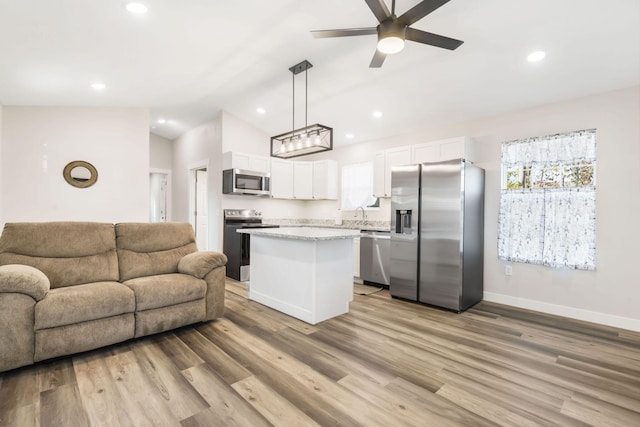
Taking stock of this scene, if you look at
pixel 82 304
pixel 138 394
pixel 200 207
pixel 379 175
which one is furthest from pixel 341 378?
pixel 200 207

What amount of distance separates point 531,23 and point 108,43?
12.9 feet

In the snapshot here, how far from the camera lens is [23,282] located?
2098 millimetres

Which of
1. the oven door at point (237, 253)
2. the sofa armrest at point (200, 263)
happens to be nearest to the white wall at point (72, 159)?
the oven door at point (237, 253)

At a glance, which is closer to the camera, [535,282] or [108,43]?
[108,43]

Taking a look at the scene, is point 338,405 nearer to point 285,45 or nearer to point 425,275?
point 425,275

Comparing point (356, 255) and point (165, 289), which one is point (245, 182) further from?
point (165, 289)

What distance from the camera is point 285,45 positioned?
11.3 feet

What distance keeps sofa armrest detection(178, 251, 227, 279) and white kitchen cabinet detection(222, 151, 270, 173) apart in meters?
2.42

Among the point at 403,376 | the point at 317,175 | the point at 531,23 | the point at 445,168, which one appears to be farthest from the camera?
the point at 317,175

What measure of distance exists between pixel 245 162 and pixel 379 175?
2.33 metres

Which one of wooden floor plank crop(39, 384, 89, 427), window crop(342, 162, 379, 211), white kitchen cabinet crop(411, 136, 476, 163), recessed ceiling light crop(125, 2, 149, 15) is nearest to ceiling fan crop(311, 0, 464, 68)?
recessed ceiling light crop(125, 2, 149, 15)

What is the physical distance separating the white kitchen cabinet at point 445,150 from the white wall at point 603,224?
430 mm

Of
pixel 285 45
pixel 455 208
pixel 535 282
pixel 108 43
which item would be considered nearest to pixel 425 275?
pixel 455 208

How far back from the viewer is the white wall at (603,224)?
10.2 ft
